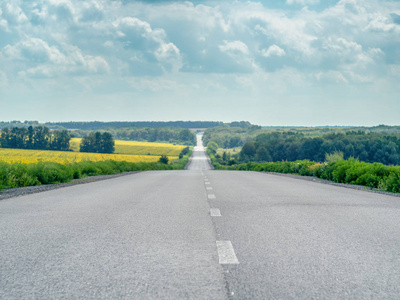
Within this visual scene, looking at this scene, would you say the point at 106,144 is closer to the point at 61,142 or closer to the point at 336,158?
the point at 61,142

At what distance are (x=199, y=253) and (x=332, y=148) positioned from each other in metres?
108

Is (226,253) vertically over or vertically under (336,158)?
over

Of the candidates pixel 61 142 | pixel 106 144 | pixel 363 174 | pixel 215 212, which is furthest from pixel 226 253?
pixel 106 144

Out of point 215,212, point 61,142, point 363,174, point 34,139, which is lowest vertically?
point 61,142

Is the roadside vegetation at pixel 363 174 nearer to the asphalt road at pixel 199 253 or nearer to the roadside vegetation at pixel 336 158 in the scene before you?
the roadside vegetation at pixel 336 158

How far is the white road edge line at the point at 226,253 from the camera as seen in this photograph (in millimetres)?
4723

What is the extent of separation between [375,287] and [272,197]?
7899 mm

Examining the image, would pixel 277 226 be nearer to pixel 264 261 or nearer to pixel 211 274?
pixel 264 261

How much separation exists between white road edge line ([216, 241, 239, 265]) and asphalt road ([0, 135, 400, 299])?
0.01m

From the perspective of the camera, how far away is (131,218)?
25.7 ft

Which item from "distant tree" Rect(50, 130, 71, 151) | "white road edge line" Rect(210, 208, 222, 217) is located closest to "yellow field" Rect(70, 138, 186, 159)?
"distant tree" Rect(50, 130, 71, 151)

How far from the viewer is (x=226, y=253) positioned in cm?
510

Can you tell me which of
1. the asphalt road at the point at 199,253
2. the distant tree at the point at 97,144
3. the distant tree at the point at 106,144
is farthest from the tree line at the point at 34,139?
the asphalt road at the point at 199,253

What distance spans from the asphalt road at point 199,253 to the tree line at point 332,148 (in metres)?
89.1
